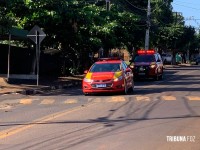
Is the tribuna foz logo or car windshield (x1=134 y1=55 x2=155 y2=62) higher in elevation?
car windshield (x1=134 y1=55 x2=155 y2=62)

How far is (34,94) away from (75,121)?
400 inches

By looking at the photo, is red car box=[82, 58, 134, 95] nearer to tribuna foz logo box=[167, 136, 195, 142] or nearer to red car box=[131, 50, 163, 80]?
tribuna foz logo box=[167, 136, 195, 142]

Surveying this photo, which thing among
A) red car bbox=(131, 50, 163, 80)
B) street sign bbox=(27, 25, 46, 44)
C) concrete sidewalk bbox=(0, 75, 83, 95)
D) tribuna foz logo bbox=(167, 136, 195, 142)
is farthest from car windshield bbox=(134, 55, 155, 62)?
tribuna foz logo bbox=(167, 136, 195, 142)

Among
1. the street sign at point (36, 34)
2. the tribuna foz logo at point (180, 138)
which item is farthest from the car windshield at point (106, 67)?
the tribuna foz logo at point (180, 138)

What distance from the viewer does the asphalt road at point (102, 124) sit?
30.4 feet

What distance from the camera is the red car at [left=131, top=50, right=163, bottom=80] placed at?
31.3m

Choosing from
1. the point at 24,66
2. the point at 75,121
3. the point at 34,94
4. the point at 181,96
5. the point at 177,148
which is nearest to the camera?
the point at 177,148

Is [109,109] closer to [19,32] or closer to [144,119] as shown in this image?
[144,119]

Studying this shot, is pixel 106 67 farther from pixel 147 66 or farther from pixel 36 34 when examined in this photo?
pixel 147 66

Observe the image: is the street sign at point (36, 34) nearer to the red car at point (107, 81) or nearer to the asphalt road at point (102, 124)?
the red car at point (107, 81)

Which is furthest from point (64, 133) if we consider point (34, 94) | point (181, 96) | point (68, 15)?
point (68, 15)

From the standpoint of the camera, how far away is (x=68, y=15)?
2980 cm

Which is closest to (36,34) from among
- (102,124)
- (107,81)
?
(107,81)

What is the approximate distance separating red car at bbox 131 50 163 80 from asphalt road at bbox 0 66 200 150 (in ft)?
44.0
